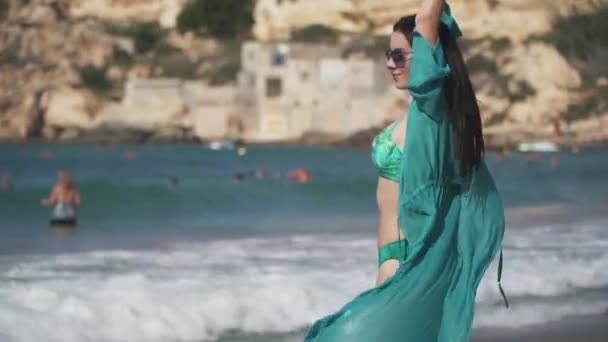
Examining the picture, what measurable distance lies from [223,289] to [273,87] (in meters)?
82.2

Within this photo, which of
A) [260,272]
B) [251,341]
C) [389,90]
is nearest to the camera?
[251,341]

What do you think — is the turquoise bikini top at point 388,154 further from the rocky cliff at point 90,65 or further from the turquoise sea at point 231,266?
the rocky cliff at point 90,65

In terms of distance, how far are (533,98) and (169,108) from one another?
2250cm

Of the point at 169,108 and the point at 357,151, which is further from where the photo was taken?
the point at 169,108

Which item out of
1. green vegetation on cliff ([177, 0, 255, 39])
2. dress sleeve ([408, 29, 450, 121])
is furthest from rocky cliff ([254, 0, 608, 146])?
dress sleeve ([408, 29, 450, 121])

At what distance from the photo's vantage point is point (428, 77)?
310 cm

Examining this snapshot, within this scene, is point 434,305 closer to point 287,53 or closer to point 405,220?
point 405,220

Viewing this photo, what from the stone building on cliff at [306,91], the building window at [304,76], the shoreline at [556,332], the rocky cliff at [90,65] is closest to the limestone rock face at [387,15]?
the rocky cliff at [90,65]

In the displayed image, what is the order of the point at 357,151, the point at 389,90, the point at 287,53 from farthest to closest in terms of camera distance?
the point at 287,53
the point at 389,90
the point at 357,151

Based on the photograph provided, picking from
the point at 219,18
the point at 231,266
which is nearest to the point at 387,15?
the point at 219,18

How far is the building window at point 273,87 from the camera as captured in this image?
9038 centimetres

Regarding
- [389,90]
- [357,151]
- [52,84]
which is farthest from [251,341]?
[52,84]

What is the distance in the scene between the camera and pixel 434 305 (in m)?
3.20

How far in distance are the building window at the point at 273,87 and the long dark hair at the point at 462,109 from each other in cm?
8730
